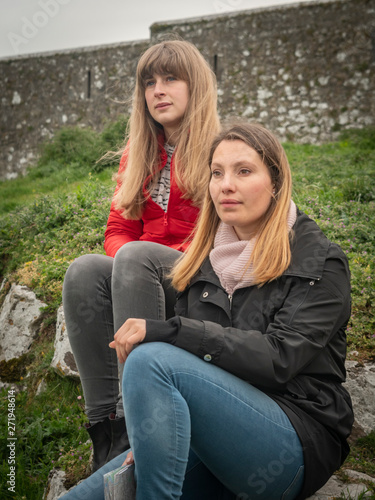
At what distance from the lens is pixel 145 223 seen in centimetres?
278

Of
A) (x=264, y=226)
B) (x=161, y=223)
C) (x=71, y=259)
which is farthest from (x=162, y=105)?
(x=71, y=259)

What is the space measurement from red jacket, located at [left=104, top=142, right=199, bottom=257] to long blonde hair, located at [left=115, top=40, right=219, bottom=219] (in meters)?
0.05

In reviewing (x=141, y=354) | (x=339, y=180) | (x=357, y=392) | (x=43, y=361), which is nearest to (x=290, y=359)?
(x=141, y=354)

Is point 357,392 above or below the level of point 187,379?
below

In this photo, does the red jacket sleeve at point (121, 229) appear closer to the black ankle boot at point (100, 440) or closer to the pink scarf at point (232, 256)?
the pink scarf at point (232, 256)

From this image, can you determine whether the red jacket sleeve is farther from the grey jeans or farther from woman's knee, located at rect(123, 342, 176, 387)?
woman's knee, located at rect(123, 342, 176, 387)

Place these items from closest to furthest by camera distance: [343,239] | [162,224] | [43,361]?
[162,224] → [43,361] → [343,239]

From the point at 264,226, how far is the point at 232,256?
0.17 metres

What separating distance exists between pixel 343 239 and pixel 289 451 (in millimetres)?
2533

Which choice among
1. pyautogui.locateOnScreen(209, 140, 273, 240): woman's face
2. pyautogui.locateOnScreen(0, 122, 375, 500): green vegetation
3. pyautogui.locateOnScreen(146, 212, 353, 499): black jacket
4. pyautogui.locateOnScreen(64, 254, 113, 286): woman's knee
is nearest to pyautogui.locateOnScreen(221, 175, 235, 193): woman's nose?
pyautogui.locateOnScreen(209, 140, 273, 240): woman's face

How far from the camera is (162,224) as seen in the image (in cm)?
267

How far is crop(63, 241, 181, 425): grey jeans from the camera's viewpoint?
215 cm

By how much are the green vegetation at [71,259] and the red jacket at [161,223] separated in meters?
Answer: 1.11

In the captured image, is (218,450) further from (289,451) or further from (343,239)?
(343,239)
